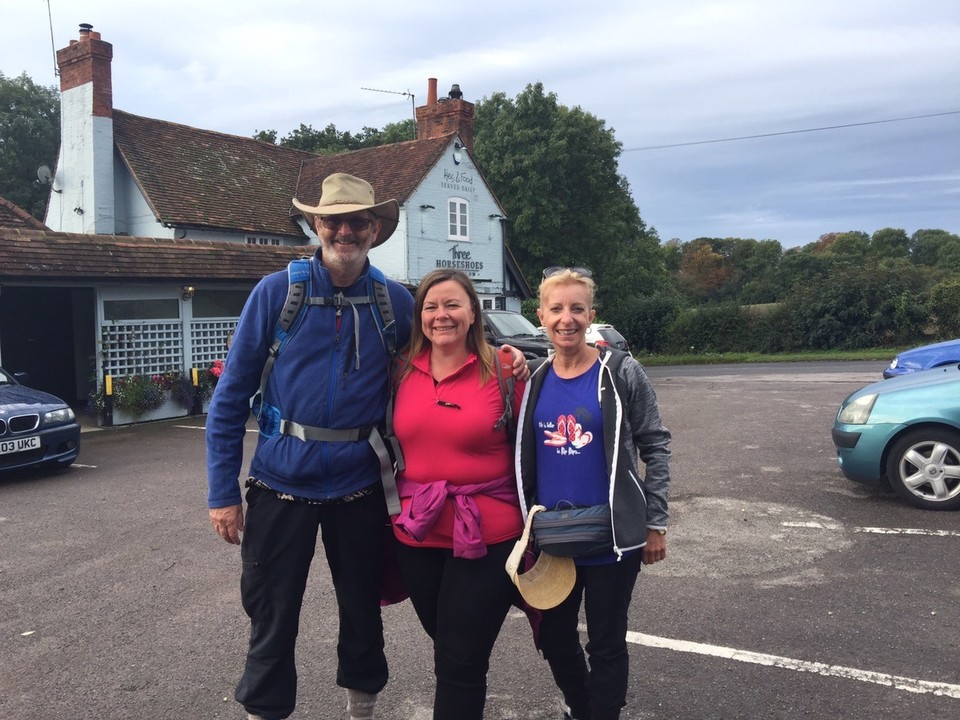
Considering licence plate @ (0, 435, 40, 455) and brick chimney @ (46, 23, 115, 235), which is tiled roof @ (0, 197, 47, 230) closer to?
brick chimney @ (46, 23, 115, 235)

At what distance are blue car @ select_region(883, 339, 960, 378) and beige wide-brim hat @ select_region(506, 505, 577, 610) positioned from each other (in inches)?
347

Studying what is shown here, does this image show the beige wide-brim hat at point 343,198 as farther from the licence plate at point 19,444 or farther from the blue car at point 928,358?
the blue car at point 928,358

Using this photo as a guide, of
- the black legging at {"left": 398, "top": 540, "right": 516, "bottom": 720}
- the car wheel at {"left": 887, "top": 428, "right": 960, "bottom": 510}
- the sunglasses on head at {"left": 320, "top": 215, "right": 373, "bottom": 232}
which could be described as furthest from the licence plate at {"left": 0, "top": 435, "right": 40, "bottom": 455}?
the car wheel at {"left": 887, "top": 428, "right": 960, "bottom": 510}

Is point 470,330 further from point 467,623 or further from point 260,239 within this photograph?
point 260,239

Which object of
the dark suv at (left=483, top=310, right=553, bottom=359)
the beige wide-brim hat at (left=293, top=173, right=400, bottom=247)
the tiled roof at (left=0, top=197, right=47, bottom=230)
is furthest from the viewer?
the dark suv at (left=483, top=310, right=553, bottom=359)

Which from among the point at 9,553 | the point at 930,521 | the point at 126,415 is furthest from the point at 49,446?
the point at 930,521

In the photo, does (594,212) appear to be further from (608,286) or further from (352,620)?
(352,620)

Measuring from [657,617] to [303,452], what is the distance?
2.49 m

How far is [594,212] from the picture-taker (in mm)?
37469

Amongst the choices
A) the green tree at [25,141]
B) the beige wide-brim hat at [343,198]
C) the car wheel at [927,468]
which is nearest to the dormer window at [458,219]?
the car wheel at [927,468]

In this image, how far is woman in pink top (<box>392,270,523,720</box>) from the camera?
271 cm

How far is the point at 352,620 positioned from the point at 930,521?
4892 millimetres

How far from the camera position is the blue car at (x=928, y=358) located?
10180mm

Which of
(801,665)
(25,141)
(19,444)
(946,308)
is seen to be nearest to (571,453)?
(801,665)
